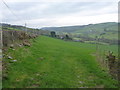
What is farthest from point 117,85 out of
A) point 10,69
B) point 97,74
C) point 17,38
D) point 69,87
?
point 17,38

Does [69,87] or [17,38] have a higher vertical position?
[17,38]

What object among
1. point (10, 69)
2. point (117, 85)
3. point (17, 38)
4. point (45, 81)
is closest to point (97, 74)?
point (117, 85)

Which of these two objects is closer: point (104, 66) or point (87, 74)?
point (87, 74)

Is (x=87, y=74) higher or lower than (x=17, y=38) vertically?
lower

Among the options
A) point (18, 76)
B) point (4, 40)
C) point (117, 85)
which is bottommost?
point (117, 85)

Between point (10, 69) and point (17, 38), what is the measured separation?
36.2 ft

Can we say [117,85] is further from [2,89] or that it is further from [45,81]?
[2,89]

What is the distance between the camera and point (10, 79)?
789cm

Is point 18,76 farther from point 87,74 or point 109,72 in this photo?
point 109,72

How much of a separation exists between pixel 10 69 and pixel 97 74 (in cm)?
638

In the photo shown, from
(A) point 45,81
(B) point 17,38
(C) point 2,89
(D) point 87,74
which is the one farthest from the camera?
(B) point 17,38

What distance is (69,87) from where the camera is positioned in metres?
7.48

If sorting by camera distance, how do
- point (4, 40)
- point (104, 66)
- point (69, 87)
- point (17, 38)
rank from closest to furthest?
point (69, 87) → point (104, 66) → point (4, 40) → point (17, 38)

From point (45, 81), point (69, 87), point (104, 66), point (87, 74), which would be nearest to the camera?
point (69, 87)
